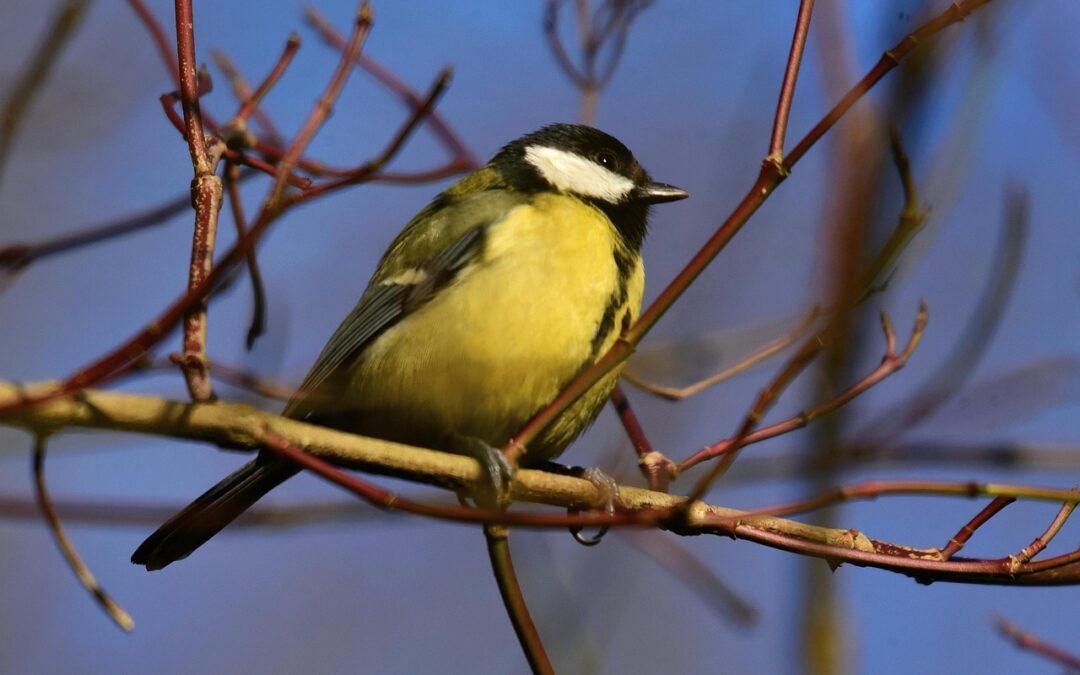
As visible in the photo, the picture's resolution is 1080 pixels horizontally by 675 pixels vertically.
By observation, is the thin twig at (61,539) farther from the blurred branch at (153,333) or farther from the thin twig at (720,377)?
the thin twig at (720,377)

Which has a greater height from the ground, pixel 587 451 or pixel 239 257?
pixel 587 451

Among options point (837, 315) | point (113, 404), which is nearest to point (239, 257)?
point (113, 404)

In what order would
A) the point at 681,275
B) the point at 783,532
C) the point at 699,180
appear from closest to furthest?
the point at 681,275 → the point at 783,532 → the point at 699,180

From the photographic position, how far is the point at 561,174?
381 centimetres

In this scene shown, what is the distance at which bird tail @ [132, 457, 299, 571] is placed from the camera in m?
2.83

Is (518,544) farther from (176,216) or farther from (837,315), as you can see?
(837,315)

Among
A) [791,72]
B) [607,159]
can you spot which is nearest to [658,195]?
[607,159]

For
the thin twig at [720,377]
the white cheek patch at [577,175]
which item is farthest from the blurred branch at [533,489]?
the white cheek patch at [577,175]

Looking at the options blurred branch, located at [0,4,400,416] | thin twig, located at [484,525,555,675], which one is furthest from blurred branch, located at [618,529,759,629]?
blurred branch, located at [0,4,400,416]

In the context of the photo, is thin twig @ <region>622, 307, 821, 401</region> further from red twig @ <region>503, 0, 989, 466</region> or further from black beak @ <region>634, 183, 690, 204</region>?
red twig @ <region>503, 0, 989, 466</region>

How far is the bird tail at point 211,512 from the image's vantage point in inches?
111

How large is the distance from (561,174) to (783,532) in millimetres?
1828

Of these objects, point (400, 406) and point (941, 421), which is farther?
point (941, 421)

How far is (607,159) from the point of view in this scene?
3896 mm
